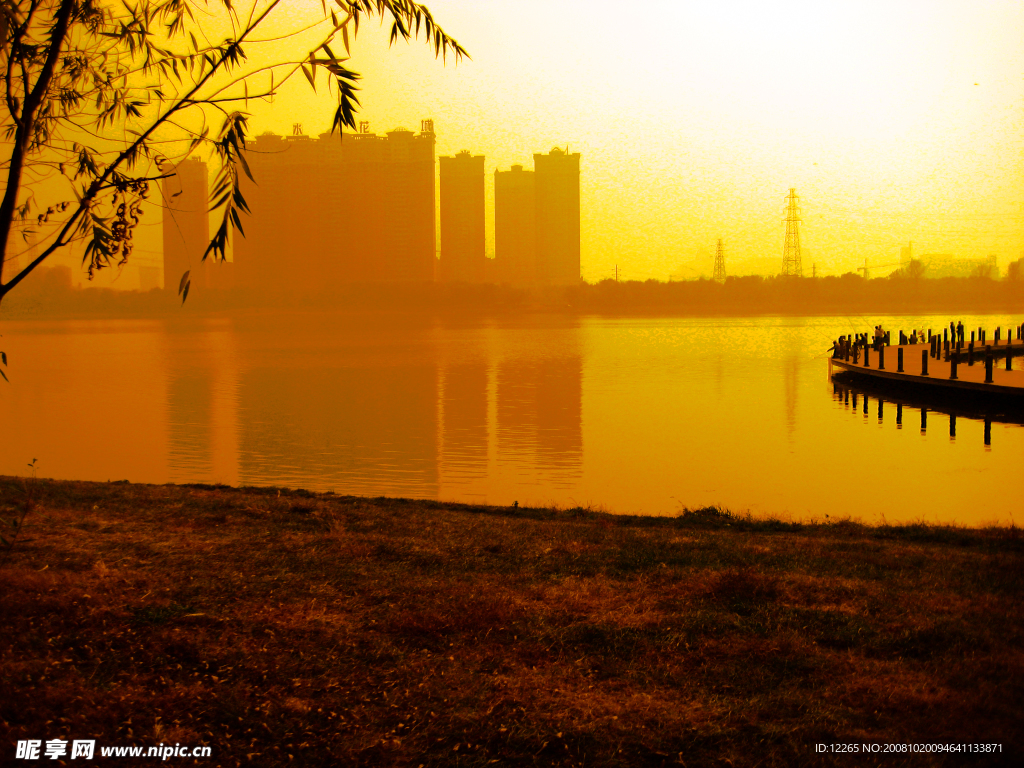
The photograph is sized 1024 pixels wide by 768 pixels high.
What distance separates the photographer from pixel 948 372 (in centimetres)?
3130

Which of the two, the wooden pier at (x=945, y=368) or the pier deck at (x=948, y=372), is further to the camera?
Answer: the wooden pier at (x=945, y=368)

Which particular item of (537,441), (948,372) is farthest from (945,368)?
(537,441)

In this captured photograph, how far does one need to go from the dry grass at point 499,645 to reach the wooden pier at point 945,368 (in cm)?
2231

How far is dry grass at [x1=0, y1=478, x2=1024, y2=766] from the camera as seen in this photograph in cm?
362

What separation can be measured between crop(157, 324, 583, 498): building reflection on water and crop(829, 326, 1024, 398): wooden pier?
1258 centimetres

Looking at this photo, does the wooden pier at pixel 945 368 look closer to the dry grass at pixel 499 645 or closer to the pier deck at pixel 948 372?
the pier deck at pixel 948 372

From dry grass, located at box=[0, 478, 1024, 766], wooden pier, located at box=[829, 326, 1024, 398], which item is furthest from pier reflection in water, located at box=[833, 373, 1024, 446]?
dry grass, located at box=[0, 478, 1024, 766]

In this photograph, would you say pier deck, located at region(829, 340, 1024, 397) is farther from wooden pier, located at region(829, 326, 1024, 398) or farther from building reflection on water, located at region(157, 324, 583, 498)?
building reflection on water, located at region(157, 324, 583, 498)

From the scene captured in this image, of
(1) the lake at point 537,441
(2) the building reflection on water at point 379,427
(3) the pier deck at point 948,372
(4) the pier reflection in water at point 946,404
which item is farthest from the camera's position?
(3) the pier deck at point 948,372

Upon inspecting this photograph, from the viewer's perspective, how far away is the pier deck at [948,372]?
86.7 feet

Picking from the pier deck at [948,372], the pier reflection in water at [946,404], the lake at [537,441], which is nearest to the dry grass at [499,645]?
the lake at [537,441]

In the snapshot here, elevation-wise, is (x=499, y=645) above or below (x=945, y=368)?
below

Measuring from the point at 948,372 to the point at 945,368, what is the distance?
235 centimetres

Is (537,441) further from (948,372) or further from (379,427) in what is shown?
(948,372)
